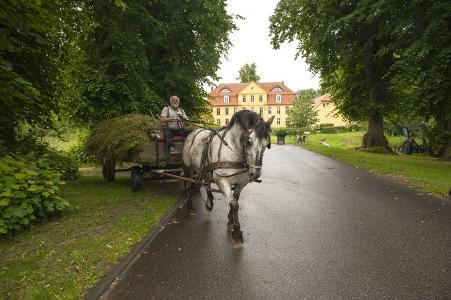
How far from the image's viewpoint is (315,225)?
652 cm

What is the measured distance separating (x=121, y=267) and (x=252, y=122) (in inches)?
119

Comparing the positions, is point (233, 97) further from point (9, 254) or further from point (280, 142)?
point (9, 254)

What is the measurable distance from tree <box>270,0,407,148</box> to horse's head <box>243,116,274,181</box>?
12477mm

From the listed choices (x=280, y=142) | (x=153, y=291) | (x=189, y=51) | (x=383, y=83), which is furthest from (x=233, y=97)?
(x=153, y=291)

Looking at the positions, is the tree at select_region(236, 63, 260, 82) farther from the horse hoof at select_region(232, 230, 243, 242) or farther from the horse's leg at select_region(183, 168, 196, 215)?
the horse hoof at select_region(232, 230, 243, 242)

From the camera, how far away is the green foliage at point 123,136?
825 centimetres

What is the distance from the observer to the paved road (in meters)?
3.98

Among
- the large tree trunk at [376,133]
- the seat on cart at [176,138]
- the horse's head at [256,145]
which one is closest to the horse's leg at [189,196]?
the seat on cart at [176,138]

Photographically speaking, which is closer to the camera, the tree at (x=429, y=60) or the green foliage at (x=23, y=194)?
the green foliage at (x=23, y=194)

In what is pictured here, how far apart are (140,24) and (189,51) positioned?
7.62 ft

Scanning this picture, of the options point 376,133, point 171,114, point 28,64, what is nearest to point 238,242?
point 171,114

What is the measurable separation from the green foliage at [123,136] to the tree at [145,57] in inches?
66.0

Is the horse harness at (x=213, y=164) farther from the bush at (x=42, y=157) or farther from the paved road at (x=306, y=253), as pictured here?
the bush at (x=42, y=157)

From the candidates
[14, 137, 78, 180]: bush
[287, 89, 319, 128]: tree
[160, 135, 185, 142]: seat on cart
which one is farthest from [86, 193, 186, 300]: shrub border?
[287, 89, 319, 128]: tree
